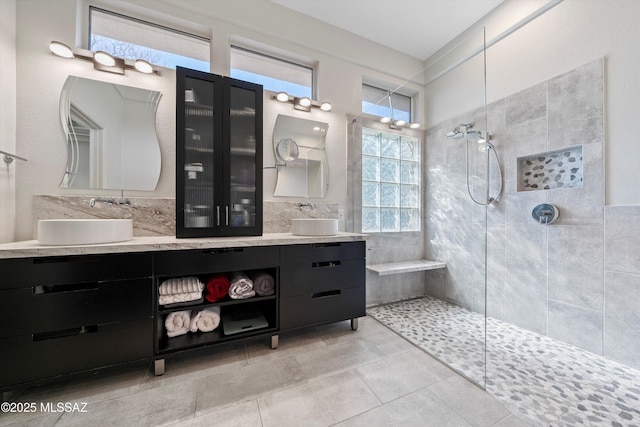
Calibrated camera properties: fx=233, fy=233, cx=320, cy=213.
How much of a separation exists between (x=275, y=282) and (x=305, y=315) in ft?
1.20

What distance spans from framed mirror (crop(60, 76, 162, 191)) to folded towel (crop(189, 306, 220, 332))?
Answer: 107 centimetres

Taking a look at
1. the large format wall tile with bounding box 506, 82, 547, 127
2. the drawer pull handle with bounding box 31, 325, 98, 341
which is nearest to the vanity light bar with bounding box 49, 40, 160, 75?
the drawer pull handle with bounding box 31, 325, 98, 341

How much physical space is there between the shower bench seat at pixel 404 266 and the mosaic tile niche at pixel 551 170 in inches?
44.2

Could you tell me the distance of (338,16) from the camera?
7.95 ft

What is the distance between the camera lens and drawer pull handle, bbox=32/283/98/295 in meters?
1.24

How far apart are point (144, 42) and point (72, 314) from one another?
212cm

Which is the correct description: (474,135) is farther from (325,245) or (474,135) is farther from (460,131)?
(325,245)

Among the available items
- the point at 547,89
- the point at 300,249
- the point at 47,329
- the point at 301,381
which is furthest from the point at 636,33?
the point at 47,329

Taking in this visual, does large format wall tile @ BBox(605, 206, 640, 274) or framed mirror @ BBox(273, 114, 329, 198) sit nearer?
large format wall tile @ BBox(605, 206, 640, 274)

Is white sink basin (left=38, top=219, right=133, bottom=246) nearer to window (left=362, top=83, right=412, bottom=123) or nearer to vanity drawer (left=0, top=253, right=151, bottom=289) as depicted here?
vanity drawer (left=0, top=253, right=151, bottom=289)

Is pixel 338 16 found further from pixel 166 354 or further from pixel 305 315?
pixel 166 354

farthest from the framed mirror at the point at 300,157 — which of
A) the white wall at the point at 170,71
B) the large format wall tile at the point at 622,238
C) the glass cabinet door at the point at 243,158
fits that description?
the large format wall tile at the point at 622,238


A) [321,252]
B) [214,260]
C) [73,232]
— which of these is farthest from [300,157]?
[73,232]

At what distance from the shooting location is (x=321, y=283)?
1.90m
